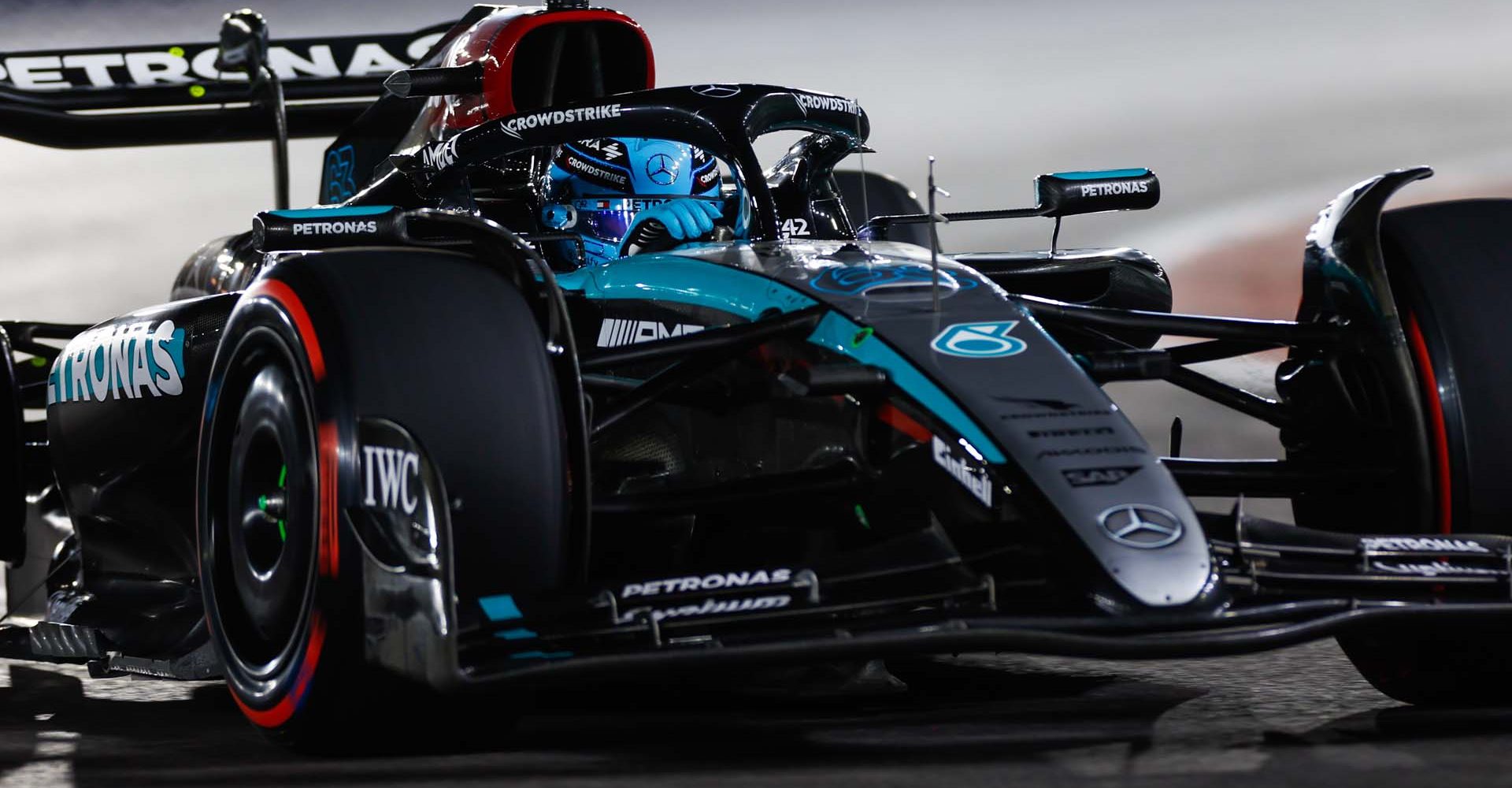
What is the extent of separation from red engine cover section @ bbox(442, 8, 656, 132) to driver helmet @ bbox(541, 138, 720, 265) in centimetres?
89

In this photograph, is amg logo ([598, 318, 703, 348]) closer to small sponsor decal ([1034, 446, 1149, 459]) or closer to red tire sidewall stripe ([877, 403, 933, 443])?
red tire sidewall stripe ([877, 403, 933, 443])

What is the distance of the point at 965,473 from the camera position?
346 cm

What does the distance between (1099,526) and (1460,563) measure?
73 centimetres

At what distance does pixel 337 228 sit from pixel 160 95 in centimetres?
579

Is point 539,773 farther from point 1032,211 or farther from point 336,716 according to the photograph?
point 1032,211

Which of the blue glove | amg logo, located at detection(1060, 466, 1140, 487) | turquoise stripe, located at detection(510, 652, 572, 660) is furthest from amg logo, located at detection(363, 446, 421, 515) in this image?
the blue glove

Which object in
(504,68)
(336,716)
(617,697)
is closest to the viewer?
(336,716)

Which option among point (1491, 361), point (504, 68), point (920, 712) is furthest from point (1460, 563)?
point (504, 68)

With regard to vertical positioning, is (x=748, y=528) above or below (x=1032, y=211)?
below

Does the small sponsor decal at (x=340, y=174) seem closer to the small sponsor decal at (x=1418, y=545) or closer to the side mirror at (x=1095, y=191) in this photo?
the side mirror at (x=1095, y=191)

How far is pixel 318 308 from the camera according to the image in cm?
340

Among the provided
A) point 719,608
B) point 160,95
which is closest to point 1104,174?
point 719,608

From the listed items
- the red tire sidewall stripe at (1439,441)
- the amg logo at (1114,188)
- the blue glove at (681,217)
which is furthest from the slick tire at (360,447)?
the red tire sidewall stripe at (1439,441)

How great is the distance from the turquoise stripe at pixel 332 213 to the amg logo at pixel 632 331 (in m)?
0.56
